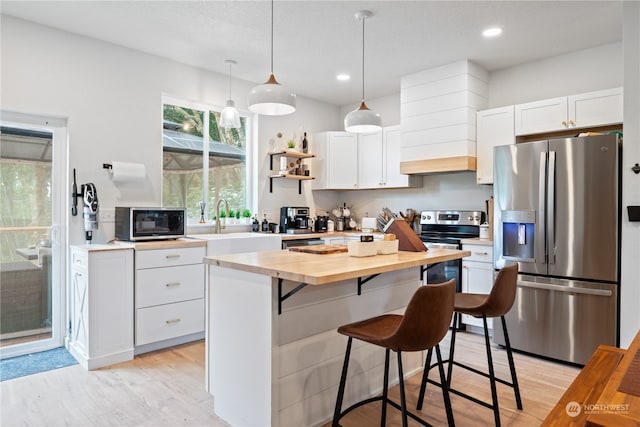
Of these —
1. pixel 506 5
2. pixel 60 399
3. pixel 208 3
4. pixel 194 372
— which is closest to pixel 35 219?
pixel 60 399

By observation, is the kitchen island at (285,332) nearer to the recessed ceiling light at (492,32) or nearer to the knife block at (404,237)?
the knife block at (404,237)

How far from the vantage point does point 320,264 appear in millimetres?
2000

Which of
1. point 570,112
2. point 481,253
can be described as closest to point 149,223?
point 481,253

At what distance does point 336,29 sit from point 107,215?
8.63 feet

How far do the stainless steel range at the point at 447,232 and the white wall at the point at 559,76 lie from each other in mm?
1257

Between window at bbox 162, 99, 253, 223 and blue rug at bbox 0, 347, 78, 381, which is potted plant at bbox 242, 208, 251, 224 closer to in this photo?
window at bbox 162, 99, 253, 223

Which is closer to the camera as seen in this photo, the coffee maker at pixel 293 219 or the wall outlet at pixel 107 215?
the wall outlet at pixel 107 215

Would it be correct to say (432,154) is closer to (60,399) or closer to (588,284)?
(588,284)

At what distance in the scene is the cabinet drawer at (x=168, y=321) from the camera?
329 cm

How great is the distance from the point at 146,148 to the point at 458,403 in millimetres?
3479

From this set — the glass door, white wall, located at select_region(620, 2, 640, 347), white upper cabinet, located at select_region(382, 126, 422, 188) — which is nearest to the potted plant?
white upper cabinet, located at select_region(382, 126, 422, 188)

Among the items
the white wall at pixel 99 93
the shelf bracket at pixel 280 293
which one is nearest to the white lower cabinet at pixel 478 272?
the shelf bracket at pixel 280 293

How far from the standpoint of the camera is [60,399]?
252 cm

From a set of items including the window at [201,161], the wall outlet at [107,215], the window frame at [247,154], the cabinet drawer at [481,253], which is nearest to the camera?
the wall outlet at [107,215]
